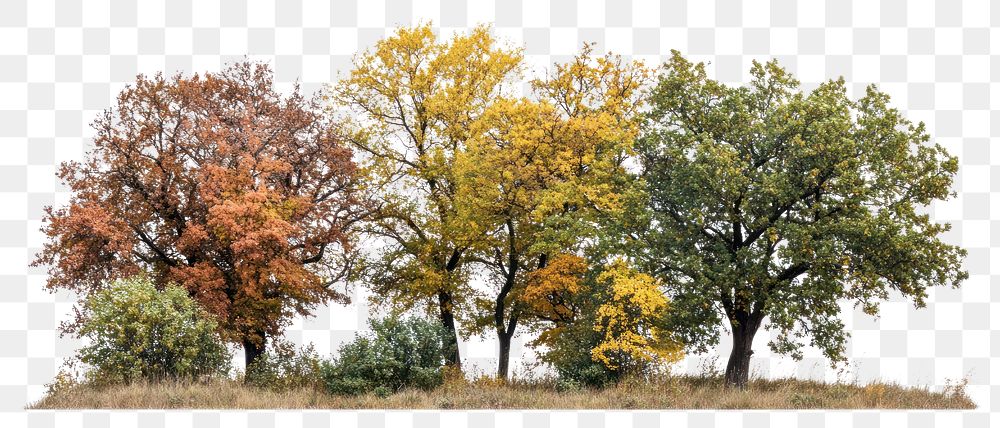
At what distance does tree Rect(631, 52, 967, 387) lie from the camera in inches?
1323

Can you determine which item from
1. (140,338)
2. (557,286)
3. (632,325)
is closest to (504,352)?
(557,286)

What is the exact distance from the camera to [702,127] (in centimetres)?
3556

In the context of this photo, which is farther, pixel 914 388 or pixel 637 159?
pixel 637 159

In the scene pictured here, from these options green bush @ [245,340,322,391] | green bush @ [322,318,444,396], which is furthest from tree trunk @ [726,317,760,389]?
green bush @ [245,340,322,391]

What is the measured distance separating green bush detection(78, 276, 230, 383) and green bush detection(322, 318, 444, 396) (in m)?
4.22

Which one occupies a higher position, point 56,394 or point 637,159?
point 637,159

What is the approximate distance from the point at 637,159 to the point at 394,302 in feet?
35.8

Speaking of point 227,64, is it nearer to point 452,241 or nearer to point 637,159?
point 452,241

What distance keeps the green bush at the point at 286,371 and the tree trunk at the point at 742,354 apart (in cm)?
1290

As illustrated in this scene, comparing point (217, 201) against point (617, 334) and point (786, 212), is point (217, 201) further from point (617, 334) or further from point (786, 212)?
point (786, 212)

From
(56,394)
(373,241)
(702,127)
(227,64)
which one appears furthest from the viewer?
(373,241)

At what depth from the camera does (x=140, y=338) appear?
33344 millimetres

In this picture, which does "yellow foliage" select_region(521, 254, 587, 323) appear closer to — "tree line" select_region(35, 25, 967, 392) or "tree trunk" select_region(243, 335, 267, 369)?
"tree line" select_region(35, 25, 967, 392)

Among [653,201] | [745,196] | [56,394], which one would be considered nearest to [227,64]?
[56,394]
